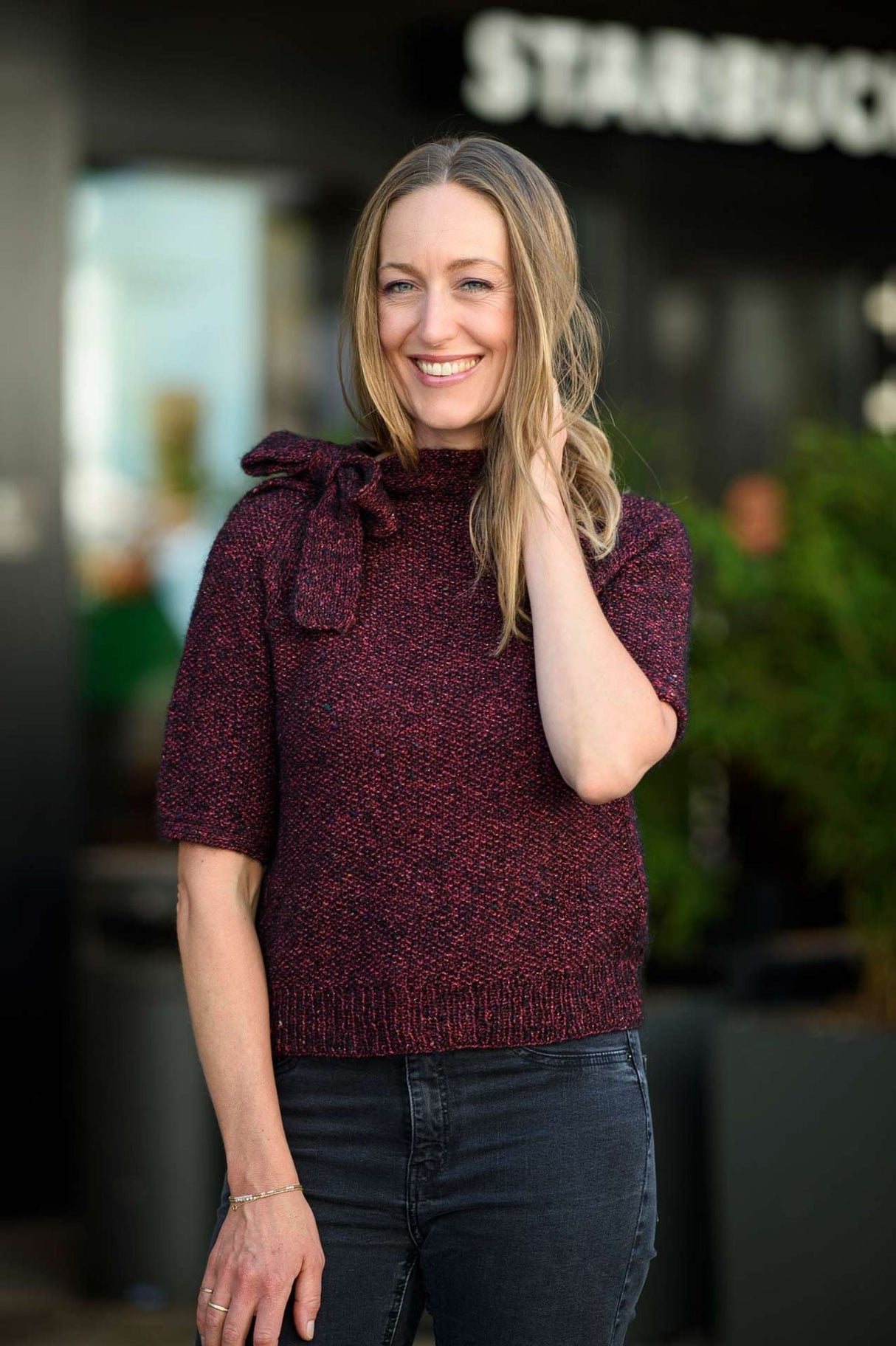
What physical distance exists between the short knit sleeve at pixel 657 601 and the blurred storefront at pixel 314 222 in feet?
8.59

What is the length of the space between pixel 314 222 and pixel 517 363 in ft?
11.6

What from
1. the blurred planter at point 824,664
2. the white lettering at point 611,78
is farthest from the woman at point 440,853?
the white lettering at point 611,78

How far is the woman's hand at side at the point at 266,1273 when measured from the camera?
5.64ft

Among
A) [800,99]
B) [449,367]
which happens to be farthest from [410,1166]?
[800,99]

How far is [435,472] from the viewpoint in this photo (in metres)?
1.93

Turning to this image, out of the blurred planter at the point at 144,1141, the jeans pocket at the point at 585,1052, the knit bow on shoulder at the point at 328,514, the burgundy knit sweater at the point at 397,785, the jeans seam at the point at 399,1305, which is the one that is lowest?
the blurred planter at the point at 144,1141

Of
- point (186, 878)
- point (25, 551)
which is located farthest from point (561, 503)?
point (25, 551)

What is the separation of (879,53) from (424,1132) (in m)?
4.63

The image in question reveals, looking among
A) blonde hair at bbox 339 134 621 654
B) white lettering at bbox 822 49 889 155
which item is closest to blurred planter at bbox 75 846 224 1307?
blonde hair at bbox 339 134 621 654

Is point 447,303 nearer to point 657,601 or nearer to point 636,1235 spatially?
point 657,601

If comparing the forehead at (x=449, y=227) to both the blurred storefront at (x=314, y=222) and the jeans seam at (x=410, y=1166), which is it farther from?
the blurred storefront at (x=314, y=222)

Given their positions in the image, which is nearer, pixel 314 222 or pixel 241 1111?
pixel 241 1111

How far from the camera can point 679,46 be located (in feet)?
17.3

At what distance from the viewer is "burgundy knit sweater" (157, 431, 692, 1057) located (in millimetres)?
1762
